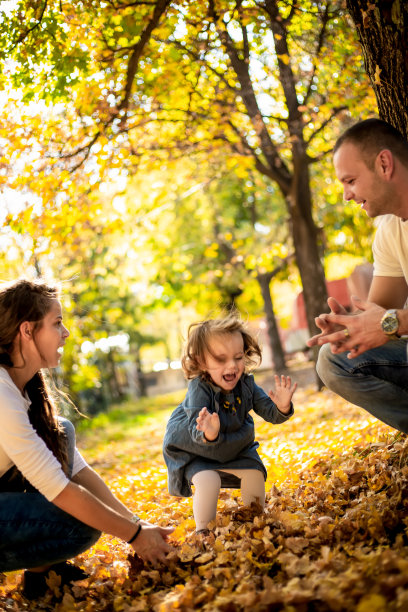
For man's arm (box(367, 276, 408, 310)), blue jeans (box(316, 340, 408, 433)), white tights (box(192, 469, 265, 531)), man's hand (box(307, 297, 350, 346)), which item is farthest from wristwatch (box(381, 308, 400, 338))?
white tights (box(192, 469, 265, 531))

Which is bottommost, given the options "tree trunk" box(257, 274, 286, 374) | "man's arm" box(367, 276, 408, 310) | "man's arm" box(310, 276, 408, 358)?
"tree trunk" box(257, 274, 286, 374)

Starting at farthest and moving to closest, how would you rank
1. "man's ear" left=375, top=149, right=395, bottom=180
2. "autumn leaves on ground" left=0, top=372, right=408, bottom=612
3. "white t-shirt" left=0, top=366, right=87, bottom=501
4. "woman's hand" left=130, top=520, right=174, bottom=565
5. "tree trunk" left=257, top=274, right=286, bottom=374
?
"tree trunk" left=257, top=274, right=286, bottom=374, "man's ear" left=375, top=149, right=395, bottom=180, "woman's hand" left=130, top=520, right=174, bottom=565, "white t-shirt" left=0, top=366, right=87, bottom=501, "autumn leaves on ground" left=0, top=372, right=408, bottom=612

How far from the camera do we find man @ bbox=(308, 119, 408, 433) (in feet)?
10.8

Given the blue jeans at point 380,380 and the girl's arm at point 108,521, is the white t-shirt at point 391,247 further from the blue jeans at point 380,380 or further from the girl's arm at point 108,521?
the girl's arm at point 108,521

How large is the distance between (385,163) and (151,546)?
242 cm

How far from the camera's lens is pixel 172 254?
19.2m

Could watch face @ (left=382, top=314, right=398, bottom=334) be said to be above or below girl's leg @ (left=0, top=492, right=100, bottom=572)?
above

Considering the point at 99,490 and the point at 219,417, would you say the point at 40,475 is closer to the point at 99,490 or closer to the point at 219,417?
the point at 99,490

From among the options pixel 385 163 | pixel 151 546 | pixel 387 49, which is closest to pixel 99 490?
pixel 151 546

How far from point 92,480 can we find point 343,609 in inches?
68.9

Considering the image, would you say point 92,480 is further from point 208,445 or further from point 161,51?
point 161,51

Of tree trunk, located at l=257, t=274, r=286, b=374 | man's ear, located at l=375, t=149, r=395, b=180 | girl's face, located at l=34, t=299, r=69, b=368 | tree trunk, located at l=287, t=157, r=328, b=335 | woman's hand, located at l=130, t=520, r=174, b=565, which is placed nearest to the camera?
woman's hand, located at l=130, t=520, r=174, b=565

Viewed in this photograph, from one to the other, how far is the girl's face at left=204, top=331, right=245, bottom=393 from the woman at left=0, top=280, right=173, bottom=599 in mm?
947

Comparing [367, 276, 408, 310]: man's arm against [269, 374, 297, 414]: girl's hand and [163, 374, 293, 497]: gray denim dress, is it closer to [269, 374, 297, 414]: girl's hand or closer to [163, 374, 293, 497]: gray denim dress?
[269, 374, 297, 414]: girl's hand
